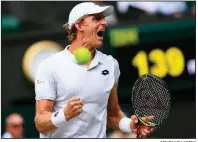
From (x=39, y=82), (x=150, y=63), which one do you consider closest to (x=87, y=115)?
(x=39, y=82)

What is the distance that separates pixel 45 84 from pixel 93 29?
0.57 meters

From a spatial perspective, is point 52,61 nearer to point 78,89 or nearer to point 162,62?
point 78,89

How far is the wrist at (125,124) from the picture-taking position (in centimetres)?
442

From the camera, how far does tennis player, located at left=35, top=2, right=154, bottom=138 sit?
4.44 m

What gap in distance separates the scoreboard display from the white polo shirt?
0.43 meters

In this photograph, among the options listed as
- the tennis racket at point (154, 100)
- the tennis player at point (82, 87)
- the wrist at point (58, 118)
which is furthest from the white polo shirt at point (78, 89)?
the tennis racket at point (154, 100)

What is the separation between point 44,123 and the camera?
4.45 meters

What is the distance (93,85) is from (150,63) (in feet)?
2.28

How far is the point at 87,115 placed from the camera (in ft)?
14.6

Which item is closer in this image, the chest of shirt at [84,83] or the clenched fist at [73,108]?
the clenched fist at [73,108]

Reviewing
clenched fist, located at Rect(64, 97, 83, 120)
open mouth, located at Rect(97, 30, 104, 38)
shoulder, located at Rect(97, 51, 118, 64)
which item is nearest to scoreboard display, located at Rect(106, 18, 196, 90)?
shoulder, located at Rect(97, 51, 118, 64)

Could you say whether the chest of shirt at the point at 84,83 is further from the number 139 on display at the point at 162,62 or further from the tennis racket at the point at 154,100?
the number 139 on display at the point at 162,62

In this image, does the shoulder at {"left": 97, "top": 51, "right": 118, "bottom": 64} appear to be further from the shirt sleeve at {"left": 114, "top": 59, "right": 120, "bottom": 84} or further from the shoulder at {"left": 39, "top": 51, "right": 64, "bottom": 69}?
the shoulder at {"left": 39, "top": 51, "right": 64, "bottom": 69}

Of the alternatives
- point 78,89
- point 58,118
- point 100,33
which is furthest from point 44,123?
point 100,33
